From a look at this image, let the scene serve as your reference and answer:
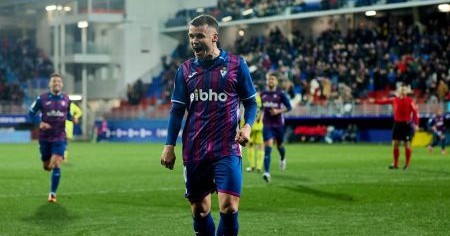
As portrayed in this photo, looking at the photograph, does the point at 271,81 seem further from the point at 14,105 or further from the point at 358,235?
the point at 14,105

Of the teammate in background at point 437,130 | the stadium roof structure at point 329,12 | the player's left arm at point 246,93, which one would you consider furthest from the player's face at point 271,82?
the stadium roof structure at point 329,12

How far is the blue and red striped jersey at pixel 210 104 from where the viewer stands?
356 inches

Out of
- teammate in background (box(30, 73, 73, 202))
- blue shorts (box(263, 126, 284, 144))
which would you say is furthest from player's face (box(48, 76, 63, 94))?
blue shorts (box(263, 126, 284, 144))

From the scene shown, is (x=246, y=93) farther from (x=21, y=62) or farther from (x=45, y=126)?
(x=21, y=62)

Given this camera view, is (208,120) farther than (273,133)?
No

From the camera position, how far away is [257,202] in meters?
16.3

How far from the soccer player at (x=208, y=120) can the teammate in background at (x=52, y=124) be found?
→ 8.43 m

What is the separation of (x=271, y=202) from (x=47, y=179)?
821cm

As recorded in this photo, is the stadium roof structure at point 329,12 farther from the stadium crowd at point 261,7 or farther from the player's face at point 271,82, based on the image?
the player's face at point 271,82

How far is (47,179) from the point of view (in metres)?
22.8

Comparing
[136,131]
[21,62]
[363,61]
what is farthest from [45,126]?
[21,62]

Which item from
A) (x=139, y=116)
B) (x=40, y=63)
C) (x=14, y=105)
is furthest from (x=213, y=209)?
(x=40, y=63)

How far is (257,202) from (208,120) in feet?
24.3

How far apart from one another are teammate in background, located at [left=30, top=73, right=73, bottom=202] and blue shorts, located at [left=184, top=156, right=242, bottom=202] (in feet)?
27.7
